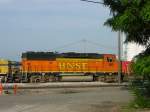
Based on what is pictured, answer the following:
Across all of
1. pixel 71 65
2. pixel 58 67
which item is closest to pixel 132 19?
pixel 58 67

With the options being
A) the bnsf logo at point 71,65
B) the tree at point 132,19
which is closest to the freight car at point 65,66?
the bnsf logo at point 71,65

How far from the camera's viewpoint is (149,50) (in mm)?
19828

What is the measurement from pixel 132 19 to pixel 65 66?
40.6 m

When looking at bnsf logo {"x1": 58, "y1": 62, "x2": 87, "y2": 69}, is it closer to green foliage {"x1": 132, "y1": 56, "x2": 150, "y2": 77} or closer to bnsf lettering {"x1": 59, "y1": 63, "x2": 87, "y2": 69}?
bnsf lettering {"x1": 59, "y1": 63, "x2": 87, "y2": 69}

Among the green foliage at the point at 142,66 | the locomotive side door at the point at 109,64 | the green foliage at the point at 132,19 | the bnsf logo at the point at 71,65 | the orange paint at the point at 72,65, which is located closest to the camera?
the green foliage at the point at 132,19

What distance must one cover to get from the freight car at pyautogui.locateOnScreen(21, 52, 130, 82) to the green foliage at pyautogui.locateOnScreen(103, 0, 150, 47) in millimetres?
37648

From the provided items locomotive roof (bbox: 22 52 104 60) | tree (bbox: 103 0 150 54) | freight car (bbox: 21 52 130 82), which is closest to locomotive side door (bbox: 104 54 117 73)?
freight car (bbox: 21 52 130 82)

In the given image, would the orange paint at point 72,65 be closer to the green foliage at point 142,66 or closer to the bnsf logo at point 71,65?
the bnsf logo at point 71,65

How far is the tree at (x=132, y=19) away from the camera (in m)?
17.8

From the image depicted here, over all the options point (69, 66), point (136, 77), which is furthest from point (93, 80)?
point (136, 77)

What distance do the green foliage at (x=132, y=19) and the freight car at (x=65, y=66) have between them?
3765 cm

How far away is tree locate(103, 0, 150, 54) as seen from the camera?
703 inches

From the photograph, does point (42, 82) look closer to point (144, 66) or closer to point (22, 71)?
point (22, 71)

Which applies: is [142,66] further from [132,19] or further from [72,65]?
[72,65]
